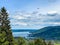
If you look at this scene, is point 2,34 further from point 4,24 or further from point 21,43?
point 21,43

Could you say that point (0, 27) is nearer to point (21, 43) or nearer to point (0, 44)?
point (0, 44)

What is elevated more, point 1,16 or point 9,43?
point 1,16

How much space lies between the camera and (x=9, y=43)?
51.6m

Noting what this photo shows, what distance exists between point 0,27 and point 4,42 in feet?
12.0

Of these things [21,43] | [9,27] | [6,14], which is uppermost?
[6,14]

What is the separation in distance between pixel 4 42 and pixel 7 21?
4903 mm

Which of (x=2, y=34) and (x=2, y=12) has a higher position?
(x=2, y=12)

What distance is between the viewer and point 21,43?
7106 cm

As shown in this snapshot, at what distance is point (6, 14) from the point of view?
5188 centimetres

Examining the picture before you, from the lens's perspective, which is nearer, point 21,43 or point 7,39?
point 7,39

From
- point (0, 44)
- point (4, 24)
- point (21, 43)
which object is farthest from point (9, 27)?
point (21, 43)

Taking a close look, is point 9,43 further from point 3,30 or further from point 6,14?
point 6,14

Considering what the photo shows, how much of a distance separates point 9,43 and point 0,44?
2.43 m

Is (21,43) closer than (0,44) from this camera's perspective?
No
